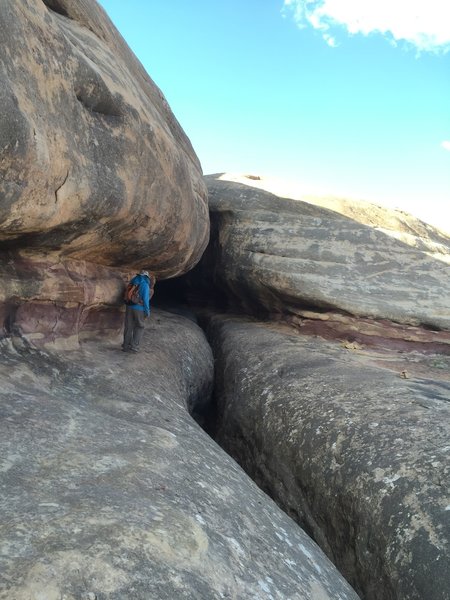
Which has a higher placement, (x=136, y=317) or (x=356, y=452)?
→ (x=136, y=317)

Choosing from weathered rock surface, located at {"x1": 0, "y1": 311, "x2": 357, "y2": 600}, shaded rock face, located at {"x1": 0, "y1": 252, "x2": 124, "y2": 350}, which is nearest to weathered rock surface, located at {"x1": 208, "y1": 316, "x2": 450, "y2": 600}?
weathered rock surface, located at {"x1": 0, "y1": 311, "x2": 357, "y2": 600}

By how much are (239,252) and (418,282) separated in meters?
3.56

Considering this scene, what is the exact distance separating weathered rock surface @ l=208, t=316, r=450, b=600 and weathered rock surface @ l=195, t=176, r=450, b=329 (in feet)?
5.20

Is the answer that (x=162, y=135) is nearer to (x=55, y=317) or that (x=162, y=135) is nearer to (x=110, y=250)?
(x=110, y=250)

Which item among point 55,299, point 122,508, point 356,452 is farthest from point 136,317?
point 122,508

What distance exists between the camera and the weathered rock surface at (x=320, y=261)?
9.48 m

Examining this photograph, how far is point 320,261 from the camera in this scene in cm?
1020

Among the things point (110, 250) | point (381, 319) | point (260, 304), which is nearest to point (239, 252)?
point (260, 304)

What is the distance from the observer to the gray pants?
7.10 meters

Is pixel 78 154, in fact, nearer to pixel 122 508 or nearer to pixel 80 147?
pixel 80 147

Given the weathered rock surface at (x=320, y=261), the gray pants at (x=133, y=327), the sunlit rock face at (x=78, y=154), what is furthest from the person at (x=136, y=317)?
the weathered rock surface at (x=320, y=261)

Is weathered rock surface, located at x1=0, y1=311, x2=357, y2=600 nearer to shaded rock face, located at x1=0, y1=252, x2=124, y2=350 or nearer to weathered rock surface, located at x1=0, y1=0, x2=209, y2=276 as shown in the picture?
shaded rock face, located at x1=0, y1=252, x2=124, y2=350

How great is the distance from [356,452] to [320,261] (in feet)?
19.3

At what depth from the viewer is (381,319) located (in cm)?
923
